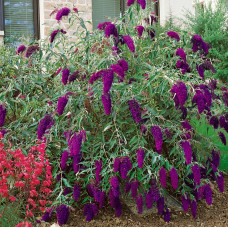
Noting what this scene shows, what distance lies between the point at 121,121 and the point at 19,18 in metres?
5.42

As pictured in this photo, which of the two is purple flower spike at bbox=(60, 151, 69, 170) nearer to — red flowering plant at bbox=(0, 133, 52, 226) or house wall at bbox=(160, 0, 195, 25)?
red flowering plant at bbox=(0, 133, 52, 226)

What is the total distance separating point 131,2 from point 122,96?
828mm

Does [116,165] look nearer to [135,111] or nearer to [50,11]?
[135,111]

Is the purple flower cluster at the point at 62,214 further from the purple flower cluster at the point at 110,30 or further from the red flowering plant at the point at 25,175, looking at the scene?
the purple flower cluster at the point at 110,30

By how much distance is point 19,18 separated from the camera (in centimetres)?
752

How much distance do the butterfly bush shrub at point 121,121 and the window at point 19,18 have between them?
4.15 meters

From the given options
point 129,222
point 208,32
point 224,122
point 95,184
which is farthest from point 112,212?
point 208,32

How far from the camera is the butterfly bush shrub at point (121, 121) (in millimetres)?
2543

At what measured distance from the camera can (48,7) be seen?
7176 mm

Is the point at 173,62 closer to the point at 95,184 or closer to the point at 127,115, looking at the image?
the point at 127,115

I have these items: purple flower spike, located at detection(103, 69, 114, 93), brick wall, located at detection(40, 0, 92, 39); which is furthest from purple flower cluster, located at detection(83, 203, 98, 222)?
brick wall, located at detection(40, 0, 92, 39)

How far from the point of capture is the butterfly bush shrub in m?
2.54

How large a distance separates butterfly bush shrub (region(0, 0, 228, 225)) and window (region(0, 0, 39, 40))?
13.6ft

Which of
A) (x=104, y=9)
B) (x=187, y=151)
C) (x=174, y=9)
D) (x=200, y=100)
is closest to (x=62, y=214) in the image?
(x=187, y=151)
